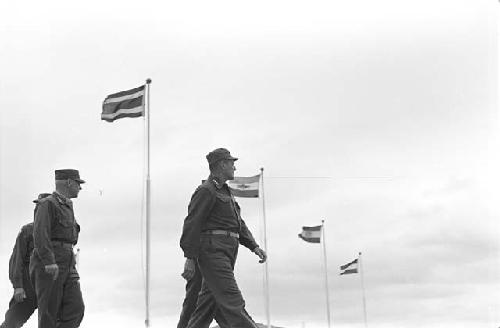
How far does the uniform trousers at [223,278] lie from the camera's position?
27.7 ft

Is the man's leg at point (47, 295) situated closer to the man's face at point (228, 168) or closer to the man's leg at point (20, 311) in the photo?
the man's leg at point (20, 311)

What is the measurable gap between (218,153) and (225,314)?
5.85 feet

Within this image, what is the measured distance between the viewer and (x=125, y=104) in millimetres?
20797

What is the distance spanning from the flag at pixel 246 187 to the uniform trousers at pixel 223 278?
827 inches

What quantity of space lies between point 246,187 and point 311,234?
25.6ft

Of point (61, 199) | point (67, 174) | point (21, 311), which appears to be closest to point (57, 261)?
point (61, 199)

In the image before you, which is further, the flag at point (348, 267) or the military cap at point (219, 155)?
the flag at point (348, 267)

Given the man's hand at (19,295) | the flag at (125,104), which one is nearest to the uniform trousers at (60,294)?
the man's hand at (19,295)

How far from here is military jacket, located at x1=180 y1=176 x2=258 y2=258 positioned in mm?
8617

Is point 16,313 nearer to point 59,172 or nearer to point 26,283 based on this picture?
point 26,283

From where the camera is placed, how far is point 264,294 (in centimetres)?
3428

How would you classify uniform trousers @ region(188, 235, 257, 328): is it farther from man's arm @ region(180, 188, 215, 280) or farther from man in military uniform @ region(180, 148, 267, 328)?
man's arm @ region(180, 188, 215, 280)

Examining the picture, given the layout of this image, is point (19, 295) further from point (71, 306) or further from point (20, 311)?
point (20, 311)

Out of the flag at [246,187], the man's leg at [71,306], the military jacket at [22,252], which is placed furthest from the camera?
the flag at [246,187]
